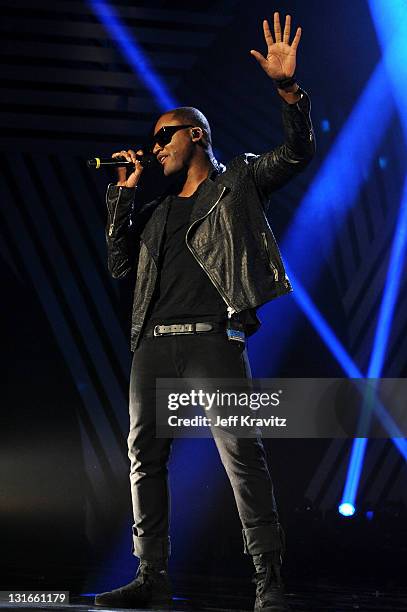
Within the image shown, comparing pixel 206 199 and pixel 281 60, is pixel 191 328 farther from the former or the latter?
pixel 281 60

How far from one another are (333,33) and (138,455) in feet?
9.86

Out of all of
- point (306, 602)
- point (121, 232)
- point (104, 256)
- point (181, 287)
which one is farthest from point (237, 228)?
point (104, 256)

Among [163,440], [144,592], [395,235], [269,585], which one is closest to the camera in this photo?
[269,585]

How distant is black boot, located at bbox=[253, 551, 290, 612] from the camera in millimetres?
1970

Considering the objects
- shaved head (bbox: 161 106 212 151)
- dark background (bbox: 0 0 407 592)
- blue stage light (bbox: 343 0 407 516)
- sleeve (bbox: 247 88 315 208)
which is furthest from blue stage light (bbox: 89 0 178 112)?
sleeve (bbox: 247 88 315 208)

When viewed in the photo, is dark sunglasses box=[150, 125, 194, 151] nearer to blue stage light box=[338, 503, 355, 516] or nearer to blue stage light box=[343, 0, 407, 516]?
blue stage light box=[343, 0, 407, 516]

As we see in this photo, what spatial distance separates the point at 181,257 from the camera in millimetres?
2285

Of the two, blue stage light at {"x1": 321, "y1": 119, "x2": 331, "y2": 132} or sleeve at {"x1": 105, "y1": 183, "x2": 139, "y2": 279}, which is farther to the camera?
blue stage light at {"x1": 321, "y1": 119, "x2": 331, "y2": 132}

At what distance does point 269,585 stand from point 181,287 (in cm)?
78

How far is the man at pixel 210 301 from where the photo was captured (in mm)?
2056

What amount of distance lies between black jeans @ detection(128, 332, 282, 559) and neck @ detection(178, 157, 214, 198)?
46cm

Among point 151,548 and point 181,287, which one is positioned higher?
point 181,287

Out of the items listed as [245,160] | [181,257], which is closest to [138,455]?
[181,257]

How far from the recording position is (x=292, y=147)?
212cm
